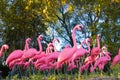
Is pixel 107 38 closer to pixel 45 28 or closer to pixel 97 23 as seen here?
pixel 97 23

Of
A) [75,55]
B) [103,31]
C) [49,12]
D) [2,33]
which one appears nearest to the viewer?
[75,55]

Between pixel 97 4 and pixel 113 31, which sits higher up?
pixel 97 4

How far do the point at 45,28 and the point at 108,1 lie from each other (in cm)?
702

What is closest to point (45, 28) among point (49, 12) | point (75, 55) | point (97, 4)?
point (49, 12)

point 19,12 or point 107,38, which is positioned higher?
point 19,12

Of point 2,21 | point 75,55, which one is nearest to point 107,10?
point 2,21

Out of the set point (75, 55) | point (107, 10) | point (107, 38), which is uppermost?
point (107, 10)

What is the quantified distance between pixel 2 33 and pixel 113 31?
9.67m

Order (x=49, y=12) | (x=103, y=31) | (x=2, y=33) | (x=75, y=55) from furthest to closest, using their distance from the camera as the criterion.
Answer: (x=2, y=33)
(x=49, y=12)
(x=103, y=31)
(x=75, y=55)

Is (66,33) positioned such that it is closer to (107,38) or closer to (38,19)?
(38,19)

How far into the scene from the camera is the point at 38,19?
105ft

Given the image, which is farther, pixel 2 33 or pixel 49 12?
pixel 2 33

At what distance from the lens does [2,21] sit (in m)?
30.6

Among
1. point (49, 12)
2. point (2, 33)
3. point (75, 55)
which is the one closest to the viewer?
point (75, 55)
